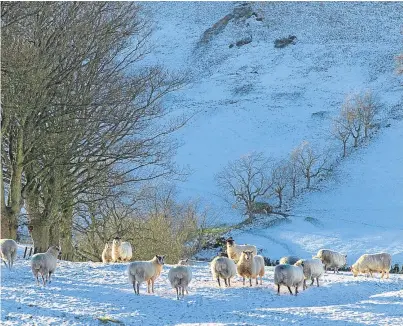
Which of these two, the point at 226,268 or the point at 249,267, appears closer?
the point at 226,268

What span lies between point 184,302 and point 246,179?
166 ft

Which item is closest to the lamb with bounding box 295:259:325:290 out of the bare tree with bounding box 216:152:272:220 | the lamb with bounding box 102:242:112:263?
the lamb with bounding box 102:242:112:263

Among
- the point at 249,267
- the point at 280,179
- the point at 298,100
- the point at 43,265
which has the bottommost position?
the point at 249,267

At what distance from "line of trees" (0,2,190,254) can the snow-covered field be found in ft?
17.1

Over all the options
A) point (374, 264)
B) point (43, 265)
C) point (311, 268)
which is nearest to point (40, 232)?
point (43, 265)

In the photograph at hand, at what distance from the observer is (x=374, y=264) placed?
21.4m

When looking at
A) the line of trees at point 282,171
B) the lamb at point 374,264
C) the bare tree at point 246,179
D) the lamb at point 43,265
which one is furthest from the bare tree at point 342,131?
the lamb at point 43,265

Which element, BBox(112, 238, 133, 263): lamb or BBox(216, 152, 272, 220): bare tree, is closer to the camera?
BBox(112, 238, 133, 263): lamb

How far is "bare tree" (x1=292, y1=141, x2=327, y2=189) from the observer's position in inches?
2520

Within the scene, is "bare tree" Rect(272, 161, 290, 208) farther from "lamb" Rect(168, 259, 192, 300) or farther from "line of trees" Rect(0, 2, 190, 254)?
"lamb" Rect(168, 259, 192, 300)

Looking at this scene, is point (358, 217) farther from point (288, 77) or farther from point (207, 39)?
point (207, 39)

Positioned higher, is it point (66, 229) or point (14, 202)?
point (14, 202)

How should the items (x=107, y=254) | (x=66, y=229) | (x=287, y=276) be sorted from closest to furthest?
(x=287, y=276) < (x=107, y=254) < (x=66, y=229)

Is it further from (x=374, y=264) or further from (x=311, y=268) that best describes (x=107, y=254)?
(x=374, y=264)
